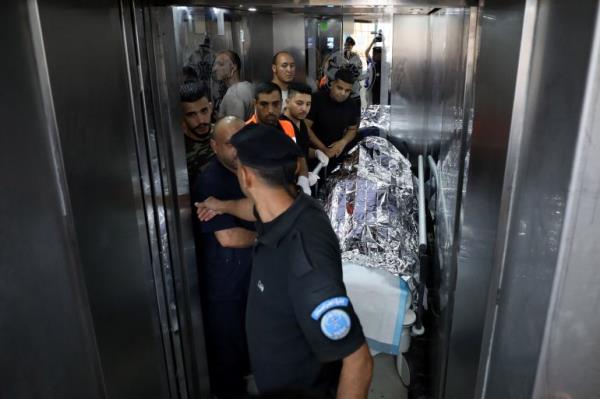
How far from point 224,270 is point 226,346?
14.0 inches

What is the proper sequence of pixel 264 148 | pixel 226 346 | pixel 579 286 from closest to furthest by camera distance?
pixel 579 286
pixel 264 148
pixel 226 346

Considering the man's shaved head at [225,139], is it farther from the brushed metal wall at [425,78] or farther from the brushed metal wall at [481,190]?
the brushed metal wall at [481,190]

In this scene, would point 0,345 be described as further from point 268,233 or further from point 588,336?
point 588,336

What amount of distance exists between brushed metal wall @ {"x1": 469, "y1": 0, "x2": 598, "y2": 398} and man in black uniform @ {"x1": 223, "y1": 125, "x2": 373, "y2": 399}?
0.38 metres

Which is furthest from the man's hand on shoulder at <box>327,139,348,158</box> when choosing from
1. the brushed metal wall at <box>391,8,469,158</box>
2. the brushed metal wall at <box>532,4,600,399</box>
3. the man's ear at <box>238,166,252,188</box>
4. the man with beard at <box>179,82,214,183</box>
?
the brushed metal wall at <box>532,4,600,399</box>

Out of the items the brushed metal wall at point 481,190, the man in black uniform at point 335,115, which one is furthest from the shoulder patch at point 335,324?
the man in black uniform at point 335,115

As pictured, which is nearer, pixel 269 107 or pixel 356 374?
pixel 356 374

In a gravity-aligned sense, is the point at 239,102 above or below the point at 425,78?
below

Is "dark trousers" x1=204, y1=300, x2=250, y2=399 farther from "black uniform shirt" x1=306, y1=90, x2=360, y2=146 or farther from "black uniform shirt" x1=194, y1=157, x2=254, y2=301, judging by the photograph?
"black uniform shirt" x1=306, y1=90, x2=360, y2=146

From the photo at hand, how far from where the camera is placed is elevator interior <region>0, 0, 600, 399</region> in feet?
2.28

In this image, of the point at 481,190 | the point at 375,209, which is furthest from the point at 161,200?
the point at 375,209

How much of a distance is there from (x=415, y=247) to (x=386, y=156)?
0.76 metres

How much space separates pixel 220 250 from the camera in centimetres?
191

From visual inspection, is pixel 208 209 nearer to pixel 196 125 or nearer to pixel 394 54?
pixel 196 125
